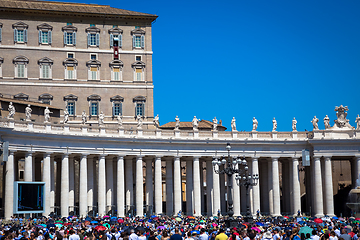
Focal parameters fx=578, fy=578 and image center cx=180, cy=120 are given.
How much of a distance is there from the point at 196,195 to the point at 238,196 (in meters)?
6.20

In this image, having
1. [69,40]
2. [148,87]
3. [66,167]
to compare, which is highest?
[69,40]

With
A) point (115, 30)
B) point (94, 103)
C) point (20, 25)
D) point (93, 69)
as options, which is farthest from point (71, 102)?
point (20, 25)

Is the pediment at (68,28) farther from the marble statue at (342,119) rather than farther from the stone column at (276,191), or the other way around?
the marble statue at (342,119)

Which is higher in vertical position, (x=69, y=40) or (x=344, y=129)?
(x=69, y=40)

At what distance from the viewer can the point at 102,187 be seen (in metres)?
76.6

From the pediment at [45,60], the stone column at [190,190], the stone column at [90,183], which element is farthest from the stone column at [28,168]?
the pediment at [45,60]

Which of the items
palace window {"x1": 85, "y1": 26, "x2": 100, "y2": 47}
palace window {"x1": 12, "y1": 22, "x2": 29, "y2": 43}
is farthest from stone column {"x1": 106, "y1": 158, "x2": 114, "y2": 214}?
palace window {"x1": 12, "y1": 22, "x2": 29, "y2": 43}

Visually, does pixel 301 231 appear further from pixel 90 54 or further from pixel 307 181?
pixel 90 54

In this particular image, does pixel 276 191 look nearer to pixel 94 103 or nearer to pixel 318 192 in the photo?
pixel 318 192

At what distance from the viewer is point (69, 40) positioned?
97.6 metres

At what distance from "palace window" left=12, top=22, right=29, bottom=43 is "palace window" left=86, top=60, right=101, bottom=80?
11.1 metres

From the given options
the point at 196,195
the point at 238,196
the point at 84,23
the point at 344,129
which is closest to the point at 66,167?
the point at 196,195

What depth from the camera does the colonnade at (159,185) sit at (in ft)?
248

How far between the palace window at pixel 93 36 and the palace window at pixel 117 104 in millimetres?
9879
